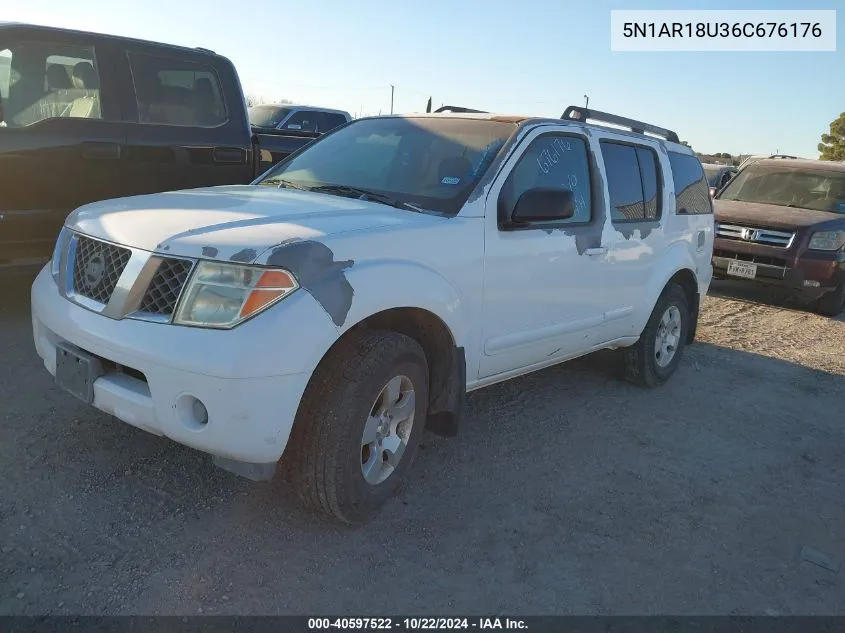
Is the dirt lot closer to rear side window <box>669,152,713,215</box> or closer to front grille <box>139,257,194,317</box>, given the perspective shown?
front grille <box>139,257,194,317</box>

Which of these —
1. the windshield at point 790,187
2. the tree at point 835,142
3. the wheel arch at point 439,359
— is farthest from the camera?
the tree at point 835,142

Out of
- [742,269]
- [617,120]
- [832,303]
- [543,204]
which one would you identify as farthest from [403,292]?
[832,303]

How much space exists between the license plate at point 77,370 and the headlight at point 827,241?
8103mm

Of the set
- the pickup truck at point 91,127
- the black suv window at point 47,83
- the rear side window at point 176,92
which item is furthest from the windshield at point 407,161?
the black suv window at point 47,83

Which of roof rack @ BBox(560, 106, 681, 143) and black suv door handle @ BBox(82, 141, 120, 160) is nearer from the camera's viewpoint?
roof rack @ BBox(560, 106, 681, 143)

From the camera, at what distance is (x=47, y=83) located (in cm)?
504

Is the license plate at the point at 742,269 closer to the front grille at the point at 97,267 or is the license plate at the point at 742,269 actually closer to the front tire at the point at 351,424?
the front tire at the point at 351,424

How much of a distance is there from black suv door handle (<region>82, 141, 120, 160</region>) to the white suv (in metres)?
1.64

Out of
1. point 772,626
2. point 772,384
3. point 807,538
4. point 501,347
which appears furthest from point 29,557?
point 772,384

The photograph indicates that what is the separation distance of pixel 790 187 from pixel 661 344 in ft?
18.9

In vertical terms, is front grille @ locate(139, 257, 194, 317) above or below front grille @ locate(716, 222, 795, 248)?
below

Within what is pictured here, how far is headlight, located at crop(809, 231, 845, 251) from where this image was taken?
8398 millimetres

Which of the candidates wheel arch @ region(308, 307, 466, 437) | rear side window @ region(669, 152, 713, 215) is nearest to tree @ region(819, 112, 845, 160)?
rear side window @ region(669, 152, 713, 215)

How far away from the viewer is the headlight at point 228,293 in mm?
2543
